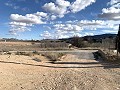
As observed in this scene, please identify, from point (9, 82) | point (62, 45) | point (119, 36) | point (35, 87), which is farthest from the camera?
point (62, 45)

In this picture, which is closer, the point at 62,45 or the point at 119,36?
the point at 119,36

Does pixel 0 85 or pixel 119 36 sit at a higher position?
pixel 119 36

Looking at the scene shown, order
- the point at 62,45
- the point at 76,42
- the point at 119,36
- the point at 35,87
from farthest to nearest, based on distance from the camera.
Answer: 1. the point at 76,42
2. the point at 62,45
3. the point at 119,36
4. the point at 35,87

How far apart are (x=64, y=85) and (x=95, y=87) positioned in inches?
76.4

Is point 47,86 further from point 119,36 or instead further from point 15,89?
point 119,36

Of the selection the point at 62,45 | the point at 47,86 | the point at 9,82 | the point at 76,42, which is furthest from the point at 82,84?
the point at 76,42

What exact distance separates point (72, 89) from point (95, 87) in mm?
1472

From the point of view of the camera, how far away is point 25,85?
1611 centimetres

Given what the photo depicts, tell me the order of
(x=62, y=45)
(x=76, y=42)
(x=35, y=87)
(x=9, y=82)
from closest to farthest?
1. (x=35, y=87)
2. (x=9, y=82)
3. (x=62, y=45)
4. (x=76, y=42)

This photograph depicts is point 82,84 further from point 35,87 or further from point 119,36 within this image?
point 119,36

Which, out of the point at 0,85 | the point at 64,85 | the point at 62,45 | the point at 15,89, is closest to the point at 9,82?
the point at 0,85

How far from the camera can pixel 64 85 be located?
617 inches

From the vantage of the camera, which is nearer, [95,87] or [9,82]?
[95,87]

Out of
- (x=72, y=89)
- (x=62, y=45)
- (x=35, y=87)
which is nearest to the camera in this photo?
(x=72, y=89)
